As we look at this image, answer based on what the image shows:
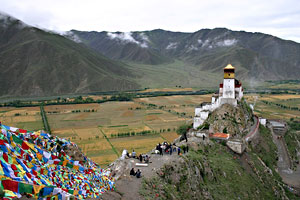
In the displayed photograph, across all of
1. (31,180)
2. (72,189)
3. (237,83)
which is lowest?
A: (72,189)

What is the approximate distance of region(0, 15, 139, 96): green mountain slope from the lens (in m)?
144

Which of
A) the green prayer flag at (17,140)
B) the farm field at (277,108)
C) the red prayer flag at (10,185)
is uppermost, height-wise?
the green prayer flag at (17,140)

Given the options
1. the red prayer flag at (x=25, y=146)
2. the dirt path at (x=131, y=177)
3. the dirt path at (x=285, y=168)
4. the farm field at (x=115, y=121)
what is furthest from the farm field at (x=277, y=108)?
the red prayer flag at (x=25, y=146)

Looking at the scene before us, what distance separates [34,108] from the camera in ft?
298

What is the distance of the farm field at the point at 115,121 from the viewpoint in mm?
52000

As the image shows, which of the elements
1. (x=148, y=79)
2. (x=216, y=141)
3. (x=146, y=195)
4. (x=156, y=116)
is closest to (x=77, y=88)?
(x=148, y=79)

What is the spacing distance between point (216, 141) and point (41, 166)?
1017 inches

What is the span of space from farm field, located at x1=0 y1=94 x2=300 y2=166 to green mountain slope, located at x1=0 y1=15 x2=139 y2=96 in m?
51.9

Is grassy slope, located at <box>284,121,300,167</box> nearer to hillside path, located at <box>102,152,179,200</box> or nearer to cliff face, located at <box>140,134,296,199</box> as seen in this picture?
cliff face, located at <box>140,134,296,199</box>

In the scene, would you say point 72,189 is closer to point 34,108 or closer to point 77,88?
point 34,108

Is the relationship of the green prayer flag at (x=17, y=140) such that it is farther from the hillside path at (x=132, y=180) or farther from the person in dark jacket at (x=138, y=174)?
the person in dark jacket at (x=138, y=174)

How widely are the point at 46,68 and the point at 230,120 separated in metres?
143

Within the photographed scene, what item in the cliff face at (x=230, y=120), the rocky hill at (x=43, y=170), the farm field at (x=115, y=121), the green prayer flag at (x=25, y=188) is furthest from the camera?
the farm field at (x=115, y=121)

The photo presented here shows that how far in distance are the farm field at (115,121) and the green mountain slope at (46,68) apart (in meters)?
51.9
